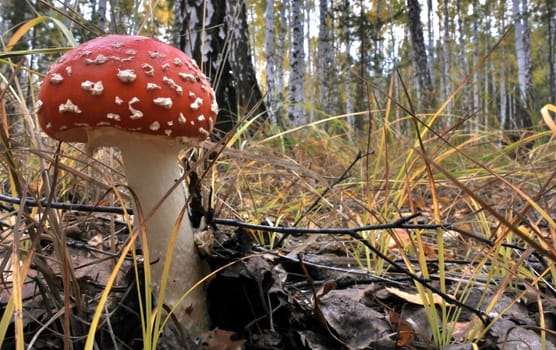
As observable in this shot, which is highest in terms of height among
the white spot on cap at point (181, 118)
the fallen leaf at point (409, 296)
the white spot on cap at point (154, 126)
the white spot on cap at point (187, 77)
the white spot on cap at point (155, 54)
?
the white spot on cap at point (155, 54)

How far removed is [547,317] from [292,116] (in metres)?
7.01

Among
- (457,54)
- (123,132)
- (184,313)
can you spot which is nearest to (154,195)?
(123,132)

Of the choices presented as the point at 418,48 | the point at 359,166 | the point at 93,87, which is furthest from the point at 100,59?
the point at 418,48

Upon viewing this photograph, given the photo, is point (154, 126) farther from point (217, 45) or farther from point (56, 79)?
point (217, 45)

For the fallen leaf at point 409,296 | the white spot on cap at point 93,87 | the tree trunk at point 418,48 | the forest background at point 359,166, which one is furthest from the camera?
the tree trunk at point 418,48

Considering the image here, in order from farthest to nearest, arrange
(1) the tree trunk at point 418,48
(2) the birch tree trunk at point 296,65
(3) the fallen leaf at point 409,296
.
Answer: (2) the birch tree trunk at point 296,65, (1) the tree trunk at point 418,48, (3) the fallen leaf at point 409,296

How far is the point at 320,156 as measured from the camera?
320 cm

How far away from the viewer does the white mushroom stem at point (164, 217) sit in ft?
3.58

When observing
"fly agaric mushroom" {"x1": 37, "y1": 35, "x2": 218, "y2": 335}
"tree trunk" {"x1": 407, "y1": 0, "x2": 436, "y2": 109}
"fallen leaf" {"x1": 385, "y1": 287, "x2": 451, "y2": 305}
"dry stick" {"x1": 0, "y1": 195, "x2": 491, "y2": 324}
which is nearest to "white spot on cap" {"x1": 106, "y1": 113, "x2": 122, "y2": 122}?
"fly agaric mushroom" {"x1": 37, "y1": 35, "x2": 218, "y2": 335}

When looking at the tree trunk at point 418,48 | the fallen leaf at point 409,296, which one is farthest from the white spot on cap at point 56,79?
the tree trunk at point 418,48

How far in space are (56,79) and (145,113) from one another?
210 millimetres

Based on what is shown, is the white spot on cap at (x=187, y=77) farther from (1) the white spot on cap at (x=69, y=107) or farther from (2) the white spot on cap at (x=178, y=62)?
(1) the white spot on cap at (x=69, y=107)

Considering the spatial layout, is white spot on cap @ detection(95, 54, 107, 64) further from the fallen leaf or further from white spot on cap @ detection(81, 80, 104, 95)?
the fallen leaf

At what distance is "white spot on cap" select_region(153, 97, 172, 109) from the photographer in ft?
3.07
